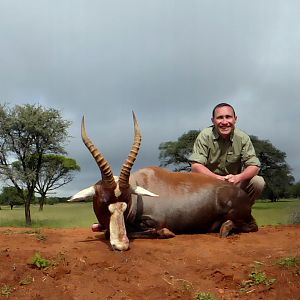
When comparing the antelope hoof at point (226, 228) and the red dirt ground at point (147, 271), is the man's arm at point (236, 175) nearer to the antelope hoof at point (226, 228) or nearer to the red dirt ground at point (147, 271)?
the antelope hoof at point (226, 228)

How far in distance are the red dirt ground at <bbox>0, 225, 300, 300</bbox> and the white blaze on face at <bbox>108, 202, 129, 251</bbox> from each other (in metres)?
0.10

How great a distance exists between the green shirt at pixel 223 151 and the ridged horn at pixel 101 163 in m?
1.51

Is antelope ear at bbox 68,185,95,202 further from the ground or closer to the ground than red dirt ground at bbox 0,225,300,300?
further from the ground

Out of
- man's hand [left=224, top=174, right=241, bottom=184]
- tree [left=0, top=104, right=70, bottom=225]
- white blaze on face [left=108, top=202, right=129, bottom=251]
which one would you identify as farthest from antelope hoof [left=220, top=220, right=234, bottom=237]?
tree [left=0, top=104, right=70, bottom=225]

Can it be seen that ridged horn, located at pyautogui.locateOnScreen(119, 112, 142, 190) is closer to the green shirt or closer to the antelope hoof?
the green shirt

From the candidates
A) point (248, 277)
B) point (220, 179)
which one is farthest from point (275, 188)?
point (248, 277)

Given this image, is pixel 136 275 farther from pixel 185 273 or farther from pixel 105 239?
pixel 105 239

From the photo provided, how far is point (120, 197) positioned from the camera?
5578 millimetres

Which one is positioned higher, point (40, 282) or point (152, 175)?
point (152, 175)

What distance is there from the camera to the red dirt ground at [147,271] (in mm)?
3973

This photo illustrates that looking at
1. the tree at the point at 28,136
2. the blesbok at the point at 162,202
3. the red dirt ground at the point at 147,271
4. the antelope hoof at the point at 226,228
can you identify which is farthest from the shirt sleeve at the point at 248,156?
the tree at the point at 28,136

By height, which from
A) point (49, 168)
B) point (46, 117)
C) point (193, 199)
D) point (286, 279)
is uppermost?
point (46, 117)

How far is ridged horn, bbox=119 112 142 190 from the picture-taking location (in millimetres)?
5598

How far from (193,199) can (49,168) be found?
1952 cm
